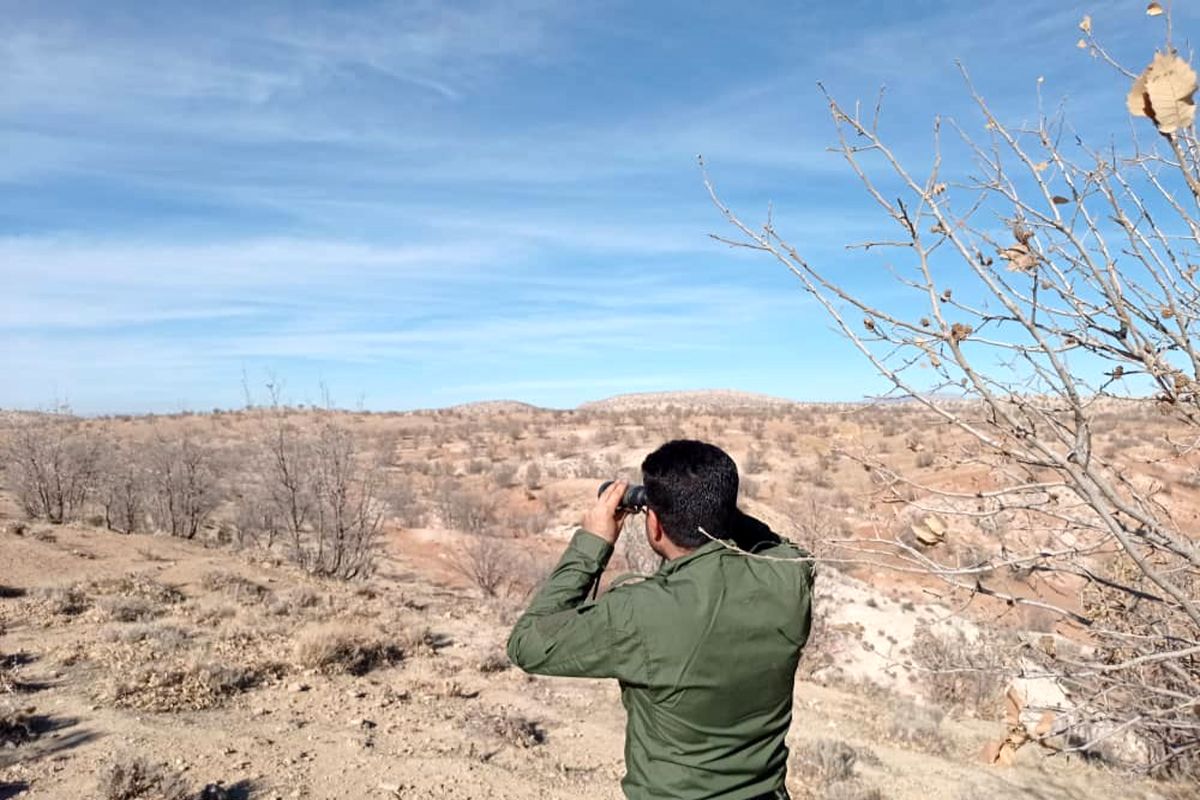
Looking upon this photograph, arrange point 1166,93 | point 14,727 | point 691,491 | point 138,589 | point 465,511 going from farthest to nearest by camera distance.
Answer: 1. point 465,511
2. point 138,589
3. point 14,727
4. point 691,491
5. point 1166,93

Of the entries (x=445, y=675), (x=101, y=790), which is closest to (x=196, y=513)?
(x=445, y=675)

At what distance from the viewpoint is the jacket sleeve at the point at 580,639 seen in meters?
1.88

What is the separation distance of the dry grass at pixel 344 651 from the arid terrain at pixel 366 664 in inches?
0.9

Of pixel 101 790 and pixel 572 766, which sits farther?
pixel 572 766

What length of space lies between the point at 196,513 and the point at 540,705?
1003cm

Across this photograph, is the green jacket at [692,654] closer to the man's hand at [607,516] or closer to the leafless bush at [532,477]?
the man's hand at [607,516]

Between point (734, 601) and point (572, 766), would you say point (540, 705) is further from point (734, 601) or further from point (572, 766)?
point (734, 601)

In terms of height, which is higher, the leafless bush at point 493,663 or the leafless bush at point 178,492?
the leafless bush at point 178,492

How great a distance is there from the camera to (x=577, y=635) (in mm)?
1896

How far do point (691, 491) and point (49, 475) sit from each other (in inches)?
596

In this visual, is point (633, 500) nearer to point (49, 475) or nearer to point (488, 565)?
point (488, 565)

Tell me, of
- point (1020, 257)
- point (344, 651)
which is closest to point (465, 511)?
point (344, 651)

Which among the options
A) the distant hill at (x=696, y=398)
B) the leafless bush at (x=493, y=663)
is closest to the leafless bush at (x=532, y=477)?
the leafless bush at (x=493, y=663)

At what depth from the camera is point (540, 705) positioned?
663 cm
